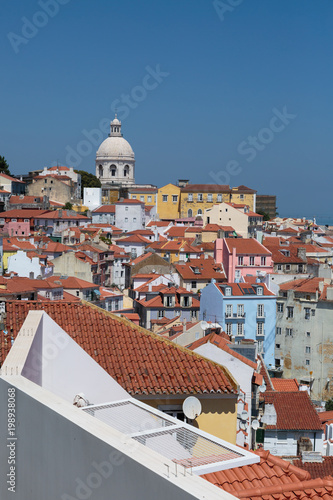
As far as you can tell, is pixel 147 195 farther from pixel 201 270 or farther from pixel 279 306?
pixel 279 306

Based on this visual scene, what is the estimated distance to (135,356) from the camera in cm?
816

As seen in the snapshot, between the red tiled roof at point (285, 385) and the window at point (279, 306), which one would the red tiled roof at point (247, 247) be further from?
the red tiled roof at point (285, 385)

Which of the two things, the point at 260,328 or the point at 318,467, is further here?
the point at 260,328

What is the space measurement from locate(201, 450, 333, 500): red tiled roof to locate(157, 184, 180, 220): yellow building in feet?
303

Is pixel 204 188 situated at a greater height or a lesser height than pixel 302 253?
greater

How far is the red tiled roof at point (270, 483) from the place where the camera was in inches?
168

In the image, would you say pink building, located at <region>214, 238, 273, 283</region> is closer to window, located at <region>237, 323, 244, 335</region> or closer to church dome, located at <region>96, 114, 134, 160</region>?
window, located at <region>237, 323, 244, 335</region>

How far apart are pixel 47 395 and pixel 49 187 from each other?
8816 centimetres

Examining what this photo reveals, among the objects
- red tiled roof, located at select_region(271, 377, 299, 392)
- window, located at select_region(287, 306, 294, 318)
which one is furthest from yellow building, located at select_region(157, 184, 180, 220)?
red tiled roof, located at select_region(271, 377, 299, 392)

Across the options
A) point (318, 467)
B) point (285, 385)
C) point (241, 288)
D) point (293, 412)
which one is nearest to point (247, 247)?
point (241, 288)

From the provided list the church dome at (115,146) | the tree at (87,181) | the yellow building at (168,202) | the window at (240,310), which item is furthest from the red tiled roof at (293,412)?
the church dome at (115,146)

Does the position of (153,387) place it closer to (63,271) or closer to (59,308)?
(59,308)

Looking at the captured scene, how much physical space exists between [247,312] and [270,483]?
41277mm

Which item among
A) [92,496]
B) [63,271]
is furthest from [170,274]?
[92,496]
